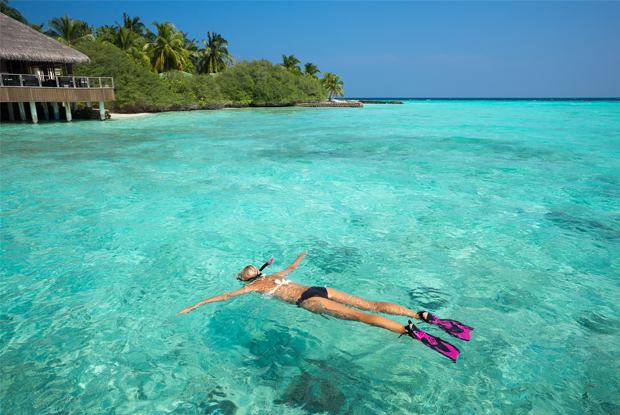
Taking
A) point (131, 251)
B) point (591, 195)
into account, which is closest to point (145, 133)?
point (131, 251)

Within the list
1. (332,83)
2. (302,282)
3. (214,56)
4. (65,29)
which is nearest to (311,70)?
(332,83)

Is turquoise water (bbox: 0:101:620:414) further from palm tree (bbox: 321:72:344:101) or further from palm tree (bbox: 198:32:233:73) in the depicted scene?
palm tree (bbox: 321:72:344:101)

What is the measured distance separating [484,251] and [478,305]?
1.90 m

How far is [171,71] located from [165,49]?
2565mm

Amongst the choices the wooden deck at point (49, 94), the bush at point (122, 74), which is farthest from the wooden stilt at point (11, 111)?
the bush at point (122, 74)

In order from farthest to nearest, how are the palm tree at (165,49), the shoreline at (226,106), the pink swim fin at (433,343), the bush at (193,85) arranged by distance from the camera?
the palm tree at (165,49), the shoreline at (226,106), the bush at (193,85), the pink swim fin at (433,343)

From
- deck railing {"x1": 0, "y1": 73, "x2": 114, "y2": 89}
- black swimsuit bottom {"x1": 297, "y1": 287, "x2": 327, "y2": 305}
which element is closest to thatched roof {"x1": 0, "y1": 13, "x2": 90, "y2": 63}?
deck railing {"x1": 0, "y1": 73, "x2": 114, "y2": 89}

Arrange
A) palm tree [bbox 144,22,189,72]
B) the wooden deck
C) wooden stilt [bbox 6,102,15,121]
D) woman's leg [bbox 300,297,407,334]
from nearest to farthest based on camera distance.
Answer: woman's leg [bbox 300,297,407,334]
the wooden deck
wooden stilt [bbox 6,102,15,121]
palm tree [bbox 144,22,189,72]

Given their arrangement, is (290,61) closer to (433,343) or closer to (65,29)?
(65,29)

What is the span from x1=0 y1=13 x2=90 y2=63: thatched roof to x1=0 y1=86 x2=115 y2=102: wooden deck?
1802 mm

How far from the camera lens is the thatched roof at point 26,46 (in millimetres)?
21625

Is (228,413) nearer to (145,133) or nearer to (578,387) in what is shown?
(578,387)

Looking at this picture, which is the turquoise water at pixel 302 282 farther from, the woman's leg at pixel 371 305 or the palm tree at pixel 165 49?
the palm tree at pixel 165 49

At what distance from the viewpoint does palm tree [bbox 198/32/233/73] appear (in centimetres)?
5359
